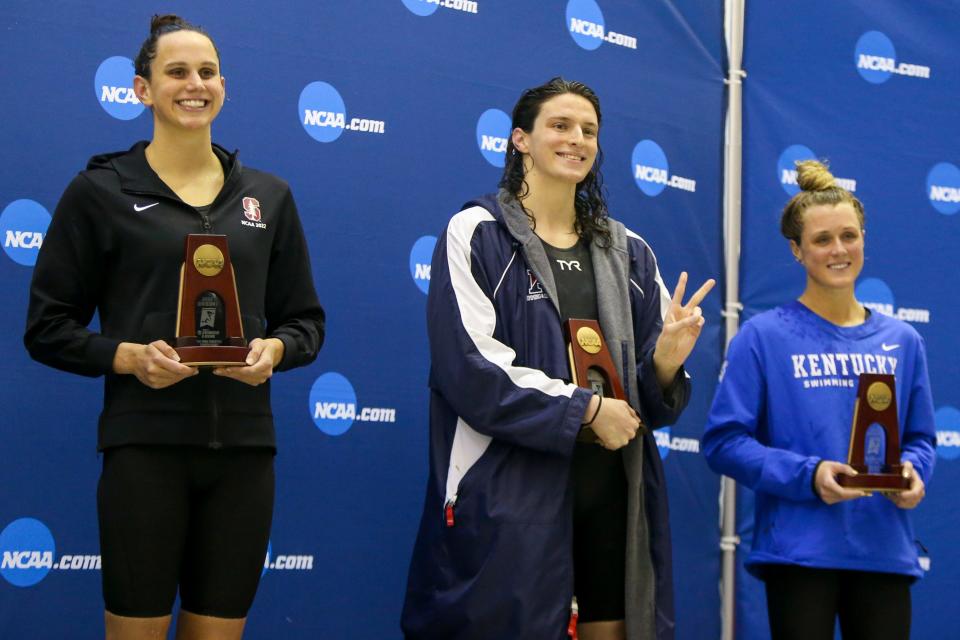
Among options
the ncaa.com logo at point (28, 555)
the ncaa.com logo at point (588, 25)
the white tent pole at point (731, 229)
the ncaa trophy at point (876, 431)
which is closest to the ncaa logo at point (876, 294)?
the white tent pole at point (731, 229)

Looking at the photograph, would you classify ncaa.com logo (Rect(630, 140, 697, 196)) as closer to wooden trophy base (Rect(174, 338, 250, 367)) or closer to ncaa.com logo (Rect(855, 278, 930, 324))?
ncaa.com logo (Rect(855, 278, 930, 324))

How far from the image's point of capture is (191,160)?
8.18ft

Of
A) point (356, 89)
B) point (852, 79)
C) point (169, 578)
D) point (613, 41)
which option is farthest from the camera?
point (852, 79)

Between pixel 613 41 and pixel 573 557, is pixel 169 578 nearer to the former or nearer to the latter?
pixel 573 557

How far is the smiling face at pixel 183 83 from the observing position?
247 centimetres

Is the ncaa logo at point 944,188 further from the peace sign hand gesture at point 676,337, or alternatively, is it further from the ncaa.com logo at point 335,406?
the ncaa.com logo at point 335,406

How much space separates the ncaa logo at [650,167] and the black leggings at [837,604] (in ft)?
5.67

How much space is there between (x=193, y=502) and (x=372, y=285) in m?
1.37

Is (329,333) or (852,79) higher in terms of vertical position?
(852,79)

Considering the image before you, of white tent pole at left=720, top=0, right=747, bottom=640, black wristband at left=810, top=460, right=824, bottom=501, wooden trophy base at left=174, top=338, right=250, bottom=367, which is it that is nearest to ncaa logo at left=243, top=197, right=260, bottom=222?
wooden trophy base at left=174, top=338, right=250, bottom=367

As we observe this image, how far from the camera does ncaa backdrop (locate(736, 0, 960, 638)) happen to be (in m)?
4.31

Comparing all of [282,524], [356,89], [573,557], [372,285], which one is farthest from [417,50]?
[573,557]

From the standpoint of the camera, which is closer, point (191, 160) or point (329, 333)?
point (191, 160)

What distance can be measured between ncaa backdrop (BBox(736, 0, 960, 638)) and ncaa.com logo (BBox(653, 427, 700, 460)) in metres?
0.54
